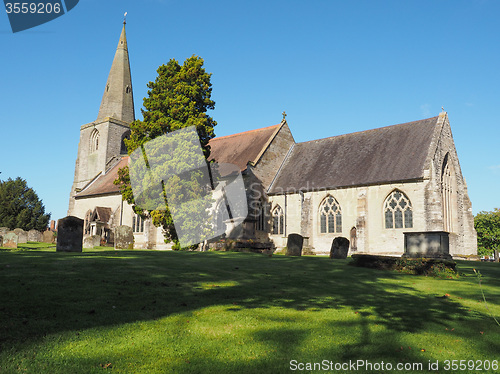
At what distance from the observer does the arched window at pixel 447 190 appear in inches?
1125

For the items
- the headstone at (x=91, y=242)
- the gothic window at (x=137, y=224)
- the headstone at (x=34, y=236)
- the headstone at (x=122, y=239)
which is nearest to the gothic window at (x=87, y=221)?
the headstone at (x=34, y=236)

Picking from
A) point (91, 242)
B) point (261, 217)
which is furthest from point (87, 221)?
point (261, 217)

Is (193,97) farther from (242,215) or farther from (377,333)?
(377,333)

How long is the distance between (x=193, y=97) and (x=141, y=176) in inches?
252

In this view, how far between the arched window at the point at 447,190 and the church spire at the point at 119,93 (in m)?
36.8

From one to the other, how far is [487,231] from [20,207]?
6469 cm

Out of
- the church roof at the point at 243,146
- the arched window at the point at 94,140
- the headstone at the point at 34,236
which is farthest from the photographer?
the arched window at the point at 94,140

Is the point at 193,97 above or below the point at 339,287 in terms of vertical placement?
above

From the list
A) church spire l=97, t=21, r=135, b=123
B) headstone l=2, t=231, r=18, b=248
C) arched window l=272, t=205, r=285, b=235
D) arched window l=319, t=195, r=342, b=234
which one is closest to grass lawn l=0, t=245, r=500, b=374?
headstone l=2, t=231, r=18, b=248

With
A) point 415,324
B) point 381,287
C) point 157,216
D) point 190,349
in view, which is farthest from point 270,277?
point 157,216

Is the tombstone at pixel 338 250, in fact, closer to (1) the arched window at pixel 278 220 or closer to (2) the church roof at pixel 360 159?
(2) the church roof at pixel 360 159

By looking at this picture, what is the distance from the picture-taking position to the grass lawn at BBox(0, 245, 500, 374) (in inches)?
181

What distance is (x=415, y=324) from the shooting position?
20.5ft

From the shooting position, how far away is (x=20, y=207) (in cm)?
5172
